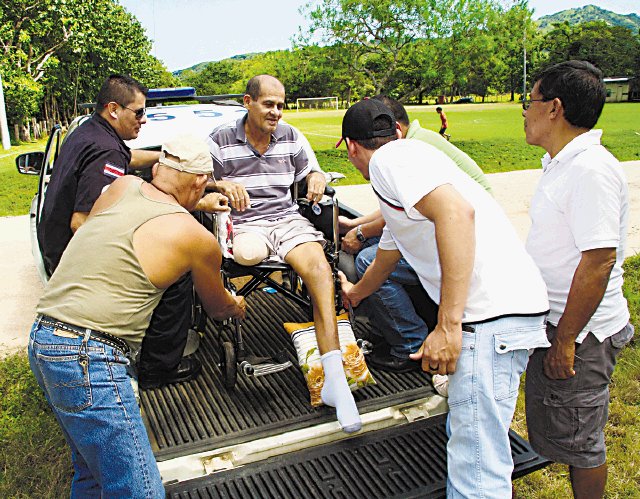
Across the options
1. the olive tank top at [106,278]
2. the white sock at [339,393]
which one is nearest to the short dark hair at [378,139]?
the olive tank top at [106,278]

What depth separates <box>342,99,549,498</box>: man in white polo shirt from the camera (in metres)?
2.28

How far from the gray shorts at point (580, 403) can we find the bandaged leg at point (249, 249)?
1875 millimetres

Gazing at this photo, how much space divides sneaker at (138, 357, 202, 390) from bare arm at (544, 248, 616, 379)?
7.45 feet

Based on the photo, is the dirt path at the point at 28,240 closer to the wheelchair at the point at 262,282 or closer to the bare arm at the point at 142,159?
the bare arm at the point at 142,159

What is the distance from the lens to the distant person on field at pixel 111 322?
Result: 2400 mm

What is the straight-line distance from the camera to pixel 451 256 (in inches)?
88.8

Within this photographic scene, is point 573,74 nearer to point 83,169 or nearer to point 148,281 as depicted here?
point 148,281

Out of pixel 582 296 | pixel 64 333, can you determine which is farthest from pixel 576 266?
pixel 64 333

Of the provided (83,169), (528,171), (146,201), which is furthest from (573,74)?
(528,171)

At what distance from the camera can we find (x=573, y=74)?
266 cm

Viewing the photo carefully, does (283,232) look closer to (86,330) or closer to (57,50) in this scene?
(86,330)

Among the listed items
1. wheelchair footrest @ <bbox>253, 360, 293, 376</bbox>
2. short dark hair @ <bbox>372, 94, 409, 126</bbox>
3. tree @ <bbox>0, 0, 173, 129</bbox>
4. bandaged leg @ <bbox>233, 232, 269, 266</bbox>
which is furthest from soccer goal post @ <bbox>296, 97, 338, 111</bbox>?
wheelchair footrest @ <bbox>253, 360, 293, 376</bbox>

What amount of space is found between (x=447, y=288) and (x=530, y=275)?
0.39 metres

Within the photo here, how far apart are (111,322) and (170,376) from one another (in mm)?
1490
